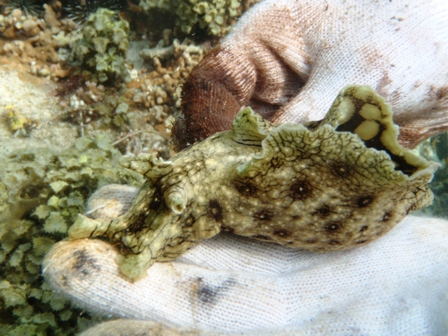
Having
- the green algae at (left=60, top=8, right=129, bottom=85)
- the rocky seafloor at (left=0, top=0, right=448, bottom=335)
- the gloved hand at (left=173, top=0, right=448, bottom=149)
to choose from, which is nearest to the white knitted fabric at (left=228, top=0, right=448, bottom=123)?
the gloved hand at (left=173, top=0, right=448, bottom=149)

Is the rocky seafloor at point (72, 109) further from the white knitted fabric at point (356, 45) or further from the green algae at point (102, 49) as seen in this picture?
the white knitted fabric at point (356, 45)

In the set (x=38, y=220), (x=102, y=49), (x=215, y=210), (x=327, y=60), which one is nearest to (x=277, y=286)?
(x=215, y=210)

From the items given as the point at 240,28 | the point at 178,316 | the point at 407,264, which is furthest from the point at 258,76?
the point at 178,316

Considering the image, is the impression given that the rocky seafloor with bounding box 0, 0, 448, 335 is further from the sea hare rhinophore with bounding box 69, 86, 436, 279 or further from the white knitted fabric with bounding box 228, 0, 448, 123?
the white knitted fabric with bounding box 228, 0, 448, 123

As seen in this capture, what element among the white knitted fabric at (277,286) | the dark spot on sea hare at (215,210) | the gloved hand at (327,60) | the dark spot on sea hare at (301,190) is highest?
the gloved hand at (327,60)

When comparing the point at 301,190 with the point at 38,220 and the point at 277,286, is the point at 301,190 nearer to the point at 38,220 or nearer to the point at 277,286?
the point at 277,286

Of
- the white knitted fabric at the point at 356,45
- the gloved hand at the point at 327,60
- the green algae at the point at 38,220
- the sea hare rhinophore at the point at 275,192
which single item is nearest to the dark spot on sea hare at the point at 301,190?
the sea hare rhinophore at the point at 275,192
